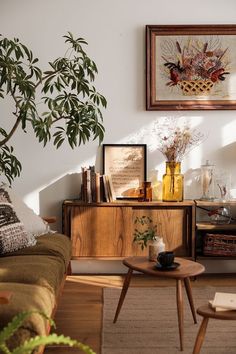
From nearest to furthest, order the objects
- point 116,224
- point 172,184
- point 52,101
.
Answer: point 52,101
point 116,224
point 172,184

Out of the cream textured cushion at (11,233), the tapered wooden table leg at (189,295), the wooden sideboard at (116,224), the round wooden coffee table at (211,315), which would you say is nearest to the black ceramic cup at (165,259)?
the tapered wooden table leg at (189,295)

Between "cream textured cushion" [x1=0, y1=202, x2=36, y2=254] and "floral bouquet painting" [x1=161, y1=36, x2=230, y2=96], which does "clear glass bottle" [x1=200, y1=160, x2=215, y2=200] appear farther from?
"cream textured cushion" [x1=0, y1=202, x2=36, y2=254]

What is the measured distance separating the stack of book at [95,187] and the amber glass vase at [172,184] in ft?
1.46

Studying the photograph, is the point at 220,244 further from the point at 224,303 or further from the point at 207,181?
the point at 224,303

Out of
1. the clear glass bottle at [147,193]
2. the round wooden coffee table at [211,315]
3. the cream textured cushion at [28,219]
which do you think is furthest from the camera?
the clear glass bottle at [147,193]

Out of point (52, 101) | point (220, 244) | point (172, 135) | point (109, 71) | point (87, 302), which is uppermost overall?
point (109, 71)

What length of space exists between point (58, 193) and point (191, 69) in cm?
152

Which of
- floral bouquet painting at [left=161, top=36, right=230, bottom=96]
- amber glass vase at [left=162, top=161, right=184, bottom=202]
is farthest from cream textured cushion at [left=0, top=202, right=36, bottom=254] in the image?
floral bouquet painting at [left=161, top=36, right=230, bottom=96]

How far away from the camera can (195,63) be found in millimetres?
4566

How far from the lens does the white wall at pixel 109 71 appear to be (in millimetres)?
4508

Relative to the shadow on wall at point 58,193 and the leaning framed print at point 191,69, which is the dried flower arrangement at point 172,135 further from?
the shadow on wall at point 58,193

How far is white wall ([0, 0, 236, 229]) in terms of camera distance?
14.8ft

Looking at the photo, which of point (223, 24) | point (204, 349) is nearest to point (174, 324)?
point (204, 349)

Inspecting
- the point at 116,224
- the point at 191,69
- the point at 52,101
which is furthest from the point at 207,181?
the point at 52,101
